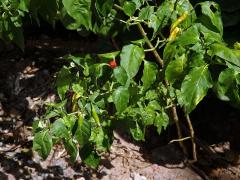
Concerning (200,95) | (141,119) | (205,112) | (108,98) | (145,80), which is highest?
(200,95)

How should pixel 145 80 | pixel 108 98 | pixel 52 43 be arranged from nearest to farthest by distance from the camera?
pixel 145 80
pixel 108 98
pixel 52 43

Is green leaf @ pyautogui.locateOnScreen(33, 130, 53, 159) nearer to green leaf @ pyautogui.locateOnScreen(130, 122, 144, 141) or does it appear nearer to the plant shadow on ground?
green leaf @ pyautogui.locateOnScreen(130, 122, 144, 141)

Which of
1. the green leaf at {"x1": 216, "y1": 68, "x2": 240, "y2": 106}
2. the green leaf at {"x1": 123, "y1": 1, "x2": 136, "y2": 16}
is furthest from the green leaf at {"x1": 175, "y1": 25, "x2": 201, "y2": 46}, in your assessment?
the green leaf at {"x1": 123, "y1": 1, "x2": 136, "y2": 16}

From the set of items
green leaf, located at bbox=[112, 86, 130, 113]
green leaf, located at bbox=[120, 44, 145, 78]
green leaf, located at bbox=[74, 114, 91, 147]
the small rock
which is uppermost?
green leaf, located at bbox=[120, 44, 145, 78]

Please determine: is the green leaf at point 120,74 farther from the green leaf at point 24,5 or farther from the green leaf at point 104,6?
the green leaf at point 24,5

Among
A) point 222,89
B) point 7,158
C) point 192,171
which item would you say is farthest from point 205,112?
point 222,89

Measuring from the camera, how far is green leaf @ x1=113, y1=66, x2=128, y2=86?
1.67m

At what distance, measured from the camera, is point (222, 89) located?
1.53 m

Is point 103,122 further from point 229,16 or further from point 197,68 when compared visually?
point 229,16

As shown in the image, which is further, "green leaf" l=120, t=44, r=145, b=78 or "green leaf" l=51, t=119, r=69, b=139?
"green leaf" l=51, t=119, r=69, b=139

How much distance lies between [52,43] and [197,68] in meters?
2.33

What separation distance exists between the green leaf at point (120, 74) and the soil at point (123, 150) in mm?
1201

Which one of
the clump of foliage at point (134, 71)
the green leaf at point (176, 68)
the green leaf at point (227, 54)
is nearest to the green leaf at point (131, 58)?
the clump of foliage at point (134, 71)

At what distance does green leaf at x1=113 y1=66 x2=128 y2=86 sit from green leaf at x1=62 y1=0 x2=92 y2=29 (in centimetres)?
18
